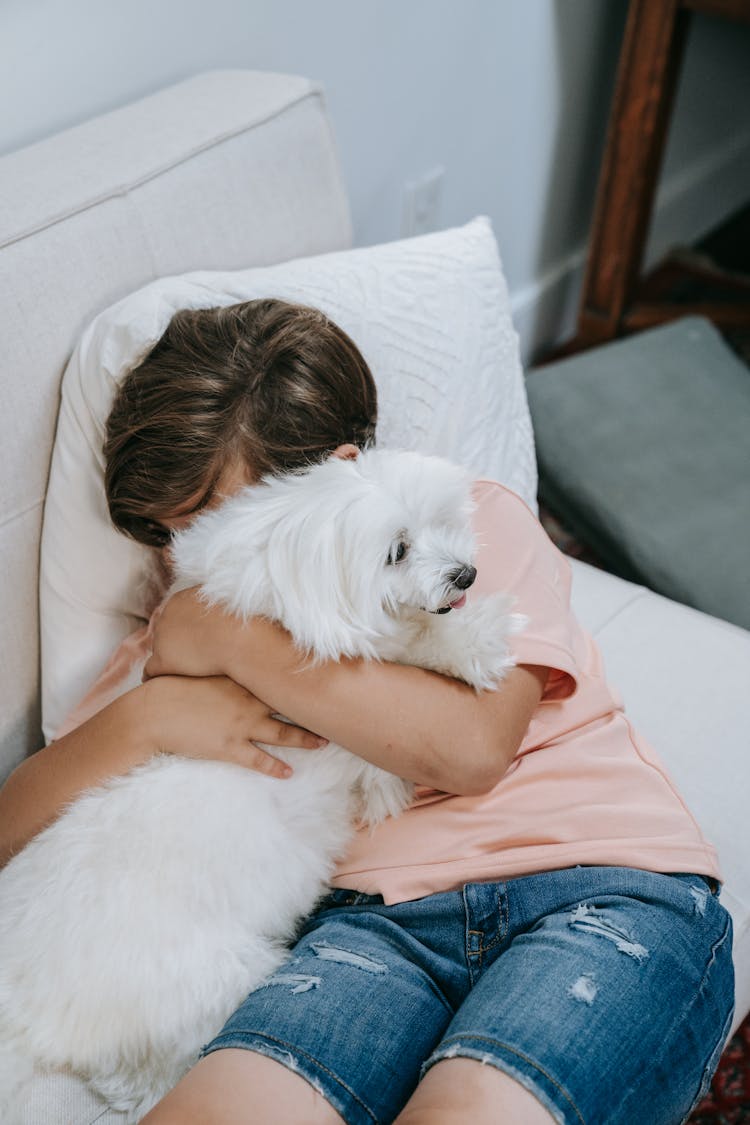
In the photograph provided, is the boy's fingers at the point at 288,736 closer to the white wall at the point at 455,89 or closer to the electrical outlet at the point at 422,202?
the white wall at the point at 455,89

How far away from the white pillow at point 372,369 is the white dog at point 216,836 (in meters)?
0.20

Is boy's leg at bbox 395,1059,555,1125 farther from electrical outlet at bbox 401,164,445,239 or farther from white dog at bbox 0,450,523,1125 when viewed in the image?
electrical outlet at bbox 401,164,445,239

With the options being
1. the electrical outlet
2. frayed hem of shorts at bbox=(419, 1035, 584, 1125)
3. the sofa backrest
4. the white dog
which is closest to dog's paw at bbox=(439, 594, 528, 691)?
the white dog

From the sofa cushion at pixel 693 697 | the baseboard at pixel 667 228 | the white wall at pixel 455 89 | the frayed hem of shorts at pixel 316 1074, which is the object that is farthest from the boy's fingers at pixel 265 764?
the baseboard at pixel 667 228

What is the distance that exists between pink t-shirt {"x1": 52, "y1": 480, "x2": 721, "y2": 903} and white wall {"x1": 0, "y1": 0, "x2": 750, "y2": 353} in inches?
33.1

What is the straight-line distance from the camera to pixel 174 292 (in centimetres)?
113

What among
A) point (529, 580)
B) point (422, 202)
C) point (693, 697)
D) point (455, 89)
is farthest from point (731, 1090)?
point (455, 89)

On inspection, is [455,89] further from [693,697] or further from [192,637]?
[192,637]

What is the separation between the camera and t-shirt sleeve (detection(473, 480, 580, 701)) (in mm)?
1013

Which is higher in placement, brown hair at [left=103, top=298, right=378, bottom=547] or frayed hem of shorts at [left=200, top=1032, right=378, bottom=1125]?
brown hair at [left=103, top=298, right=378, bottom=547]

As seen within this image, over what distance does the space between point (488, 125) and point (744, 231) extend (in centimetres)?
142

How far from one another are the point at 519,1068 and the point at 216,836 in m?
0.33

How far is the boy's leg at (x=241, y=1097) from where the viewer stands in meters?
0.82

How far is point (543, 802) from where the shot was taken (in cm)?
102
